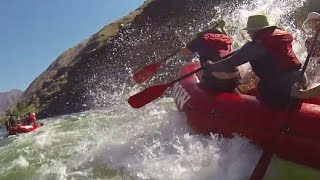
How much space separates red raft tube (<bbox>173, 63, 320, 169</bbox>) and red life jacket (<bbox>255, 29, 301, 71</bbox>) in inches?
24.7

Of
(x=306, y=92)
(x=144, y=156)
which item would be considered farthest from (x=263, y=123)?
(x=144, y=156)

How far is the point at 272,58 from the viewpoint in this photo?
6.66 m

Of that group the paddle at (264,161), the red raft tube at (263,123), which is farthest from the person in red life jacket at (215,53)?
the paddle at (264,161)

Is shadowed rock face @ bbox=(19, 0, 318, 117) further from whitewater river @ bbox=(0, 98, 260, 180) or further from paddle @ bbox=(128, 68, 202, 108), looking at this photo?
paddle @ bbox=(128, 68, 202, 108)

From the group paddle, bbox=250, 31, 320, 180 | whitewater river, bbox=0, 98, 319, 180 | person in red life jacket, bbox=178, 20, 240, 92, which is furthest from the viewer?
person in red life jacket, bbox=178, 20, 240, 92

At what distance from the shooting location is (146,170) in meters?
7.43

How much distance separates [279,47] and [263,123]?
42.8 inches

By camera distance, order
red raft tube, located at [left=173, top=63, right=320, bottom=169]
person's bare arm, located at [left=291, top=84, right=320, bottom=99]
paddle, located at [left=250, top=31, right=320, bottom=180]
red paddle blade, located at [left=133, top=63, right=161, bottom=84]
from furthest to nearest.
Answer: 1. red paddle blade, located at [left=133, top=63, right=161, bottom=84]
2. person's bare arm, located at [left=291, top=84, right=320, bottom=99]
3. red raft tube, located at [left=173, top=63, right=320, bottom=169]
4. paddle, located at [left=250, top=31, right=320, bottom=180]

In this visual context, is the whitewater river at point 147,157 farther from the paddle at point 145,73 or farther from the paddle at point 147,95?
the paddle at point 145,73

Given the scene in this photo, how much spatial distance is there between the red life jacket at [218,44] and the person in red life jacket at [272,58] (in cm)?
218

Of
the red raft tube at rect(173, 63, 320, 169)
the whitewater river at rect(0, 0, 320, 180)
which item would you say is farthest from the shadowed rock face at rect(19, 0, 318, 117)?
the red raft tube at rect(173, 63, 320, 169)

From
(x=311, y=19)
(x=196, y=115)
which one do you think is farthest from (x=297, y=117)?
(x=196, y=115)

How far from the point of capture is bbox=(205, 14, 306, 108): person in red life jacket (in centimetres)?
661

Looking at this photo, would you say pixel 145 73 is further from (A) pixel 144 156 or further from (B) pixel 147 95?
(A) pixel 144 156
